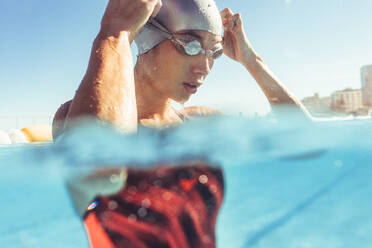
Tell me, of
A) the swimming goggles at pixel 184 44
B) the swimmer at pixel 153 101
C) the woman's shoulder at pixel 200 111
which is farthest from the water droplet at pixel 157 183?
the swimming goggles at pixel 184 44

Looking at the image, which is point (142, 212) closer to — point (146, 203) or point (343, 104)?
point (146, 203)

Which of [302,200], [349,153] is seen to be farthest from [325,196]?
[349,153]

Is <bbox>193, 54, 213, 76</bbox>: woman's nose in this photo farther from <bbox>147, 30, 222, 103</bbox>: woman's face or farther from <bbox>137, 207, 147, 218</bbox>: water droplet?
<bbox>137, 207, 147, 218</bbox>: water droplet

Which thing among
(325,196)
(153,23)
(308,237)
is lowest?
(308,237)

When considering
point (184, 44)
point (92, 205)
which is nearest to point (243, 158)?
point (184, 44)

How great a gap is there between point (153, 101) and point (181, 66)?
19.2 inches

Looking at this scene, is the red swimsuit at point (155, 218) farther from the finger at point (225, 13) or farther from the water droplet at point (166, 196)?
the finger at point (225, 13)

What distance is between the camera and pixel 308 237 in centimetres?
1725

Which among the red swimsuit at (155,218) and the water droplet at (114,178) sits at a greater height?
the water droplet at (114,178)

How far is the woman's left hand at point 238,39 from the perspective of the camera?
120 inches

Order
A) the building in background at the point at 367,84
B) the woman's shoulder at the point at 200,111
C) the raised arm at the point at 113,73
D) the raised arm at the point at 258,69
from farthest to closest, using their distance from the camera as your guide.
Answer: the building in background at the point at 367,84
the woman's shoulder at the point at 200,111
the raised arm at the point at 258,69
the raised arm at the point at 113,73

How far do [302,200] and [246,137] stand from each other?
536 centimetres

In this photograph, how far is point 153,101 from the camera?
2.67m

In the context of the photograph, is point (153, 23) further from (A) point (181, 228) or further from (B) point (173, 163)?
(A) point (181, 228)
